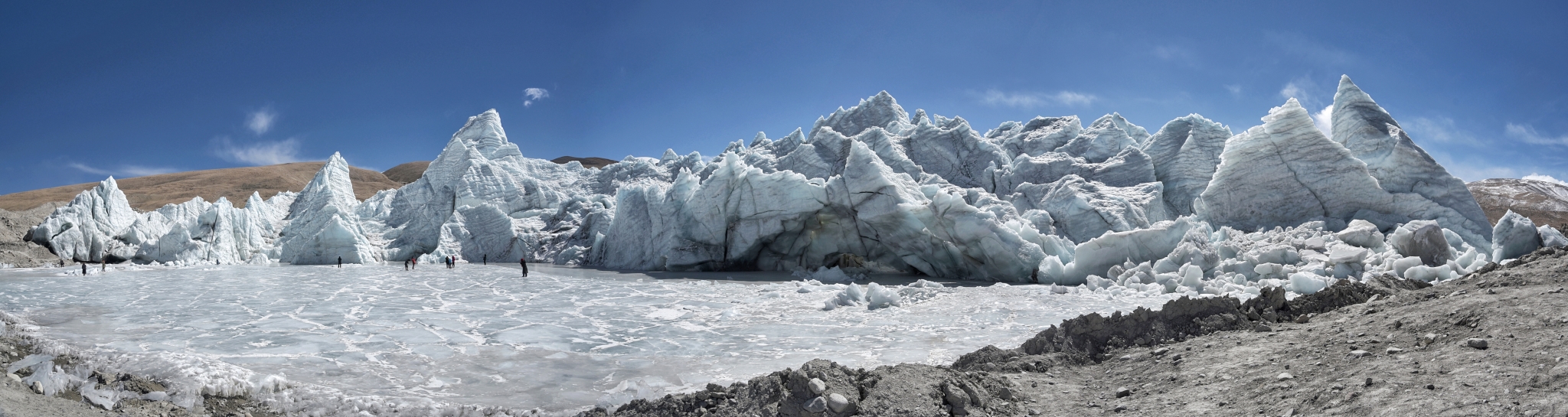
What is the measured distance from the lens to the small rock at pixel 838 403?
3768 mm

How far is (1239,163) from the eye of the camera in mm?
16297

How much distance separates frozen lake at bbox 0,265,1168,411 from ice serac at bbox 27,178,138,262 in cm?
1491

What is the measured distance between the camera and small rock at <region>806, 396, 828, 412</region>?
3.77m

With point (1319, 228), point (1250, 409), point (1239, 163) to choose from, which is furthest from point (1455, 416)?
point (1239, 163)

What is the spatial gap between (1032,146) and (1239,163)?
10.8 metres

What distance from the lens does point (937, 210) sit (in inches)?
671

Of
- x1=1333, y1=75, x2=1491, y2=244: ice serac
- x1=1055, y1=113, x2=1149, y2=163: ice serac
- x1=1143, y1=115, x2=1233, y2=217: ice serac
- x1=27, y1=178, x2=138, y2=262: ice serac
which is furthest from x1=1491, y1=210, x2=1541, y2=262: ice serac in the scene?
x1=27, y1=178, x2=138, y2=262: ice serac

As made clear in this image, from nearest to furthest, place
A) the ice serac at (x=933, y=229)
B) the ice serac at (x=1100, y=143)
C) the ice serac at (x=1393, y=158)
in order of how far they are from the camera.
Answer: the ice serac at (x=1393, y=158) < the ice serac at (x=933, y=229) < the ice serac at (x=1100, y=143)

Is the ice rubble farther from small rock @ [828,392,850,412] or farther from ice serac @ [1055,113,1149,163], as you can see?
small rock @ [828,392,850,412]

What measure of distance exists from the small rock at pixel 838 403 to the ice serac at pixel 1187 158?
67.9 feet

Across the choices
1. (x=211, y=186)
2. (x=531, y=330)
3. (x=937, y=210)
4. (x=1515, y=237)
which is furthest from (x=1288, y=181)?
(x=211, y=186)

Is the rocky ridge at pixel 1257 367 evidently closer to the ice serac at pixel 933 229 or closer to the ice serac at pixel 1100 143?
the ice serac at pixel 933 229

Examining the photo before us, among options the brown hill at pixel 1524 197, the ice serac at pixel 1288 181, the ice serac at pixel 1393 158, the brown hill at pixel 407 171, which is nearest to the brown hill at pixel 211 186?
the brown hill at pixel 407 171

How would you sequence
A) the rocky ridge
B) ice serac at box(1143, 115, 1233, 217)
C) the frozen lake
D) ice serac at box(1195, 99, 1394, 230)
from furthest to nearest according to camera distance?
ice serac at box(1143, 115, 1233, 217) < ice serac at box(1195, 99, 1394, 230) < the frozen lake < the rocky ridge
